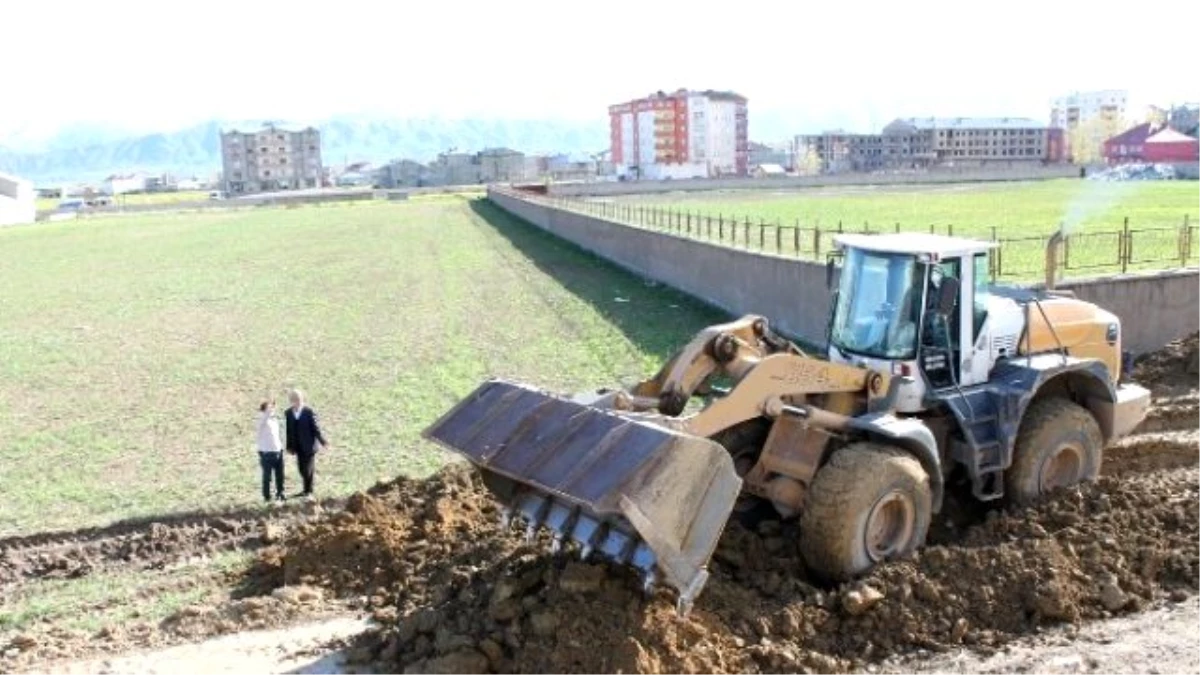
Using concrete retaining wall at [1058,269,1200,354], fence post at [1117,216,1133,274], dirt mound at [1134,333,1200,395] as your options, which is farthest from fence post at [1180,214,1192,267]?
dirt mound at [1134,333,1200,395]

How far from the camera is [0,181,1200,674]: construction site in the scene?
301 inches

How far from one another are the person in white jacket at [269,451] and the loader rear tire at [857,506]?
6.12 m

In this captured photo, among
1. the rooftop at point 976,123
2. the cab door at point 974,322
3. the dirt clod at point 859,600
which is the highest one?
the rooftop at point 976,123

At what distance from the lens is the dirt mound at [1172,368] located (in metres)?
16.1

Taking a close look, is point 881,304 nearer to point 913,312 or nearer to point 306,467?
point 913,312

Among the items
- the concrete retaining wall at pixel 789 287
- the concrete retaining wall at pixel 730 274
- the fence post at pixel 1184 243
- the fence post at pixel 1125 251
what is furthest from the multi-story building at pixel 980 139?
the fence post at pixel 1125 251

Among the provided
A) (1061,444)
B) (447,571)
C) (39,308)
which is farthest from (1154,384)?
(39,308)

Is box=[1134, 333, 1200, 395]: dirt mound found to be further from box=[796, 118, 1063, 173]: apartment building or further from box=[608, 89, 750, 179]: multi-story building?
box=[796, 118, 1063, 173]: apartment building

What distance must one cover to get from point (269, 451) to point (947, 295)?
23.4ft

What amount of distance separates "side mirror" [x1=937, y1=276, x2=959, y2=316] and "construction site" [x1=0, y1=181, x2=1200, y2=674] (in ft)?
0.07

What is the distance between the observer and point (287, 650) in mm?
8711

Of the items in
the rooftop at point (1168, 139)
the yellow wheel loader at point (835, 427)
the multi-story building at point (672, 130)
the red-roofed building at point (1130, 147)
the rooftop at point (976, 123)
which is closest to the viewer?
the yellow wheel loader at point (835, 427)

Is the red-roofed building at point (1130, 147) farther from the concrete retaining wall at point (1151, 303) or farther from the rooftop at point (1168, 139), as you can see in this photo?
the concrete retaining wall at point (1151, 303)

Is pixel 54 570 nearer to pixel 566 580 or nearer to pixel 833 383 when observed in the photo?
pixel 566 580
